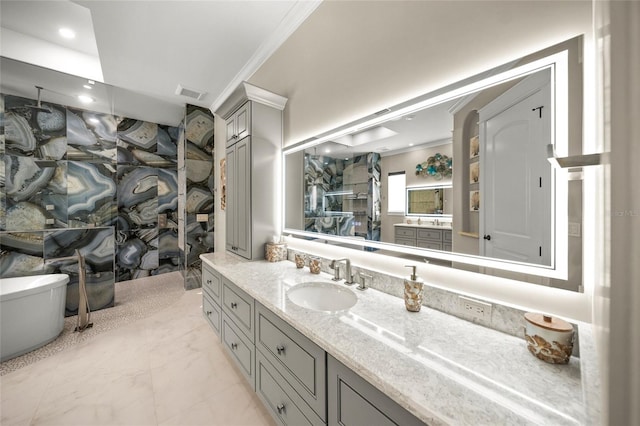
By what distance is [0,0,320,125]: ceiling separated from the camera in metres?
1.88

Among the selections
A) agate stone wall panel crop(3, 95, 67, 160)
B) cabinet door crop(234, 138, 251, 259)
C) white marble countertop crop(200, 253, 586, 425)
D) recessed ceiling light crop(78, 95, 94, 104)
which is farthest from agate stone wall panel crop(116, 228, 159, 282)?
white marble countertop crop(200, 253, 586, 425)

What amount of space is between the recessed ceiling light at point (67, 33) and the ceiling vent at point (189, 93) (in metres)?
0.99

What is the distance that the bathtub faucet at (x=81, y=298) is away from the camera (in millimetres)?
2530

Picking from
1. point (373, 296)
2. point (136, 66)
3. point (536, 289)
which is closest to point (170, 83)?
point (136, 66)

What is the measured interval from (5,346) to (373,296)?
123 inches

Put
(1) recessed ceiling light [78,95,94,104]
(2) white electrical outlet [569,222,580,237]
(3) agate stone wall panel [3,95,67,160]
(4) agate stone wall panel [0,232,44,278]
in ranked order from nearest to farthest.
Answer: (2) white electrical outlet [569,222,580,237], (4) agate stone wall panel [0,232,44,278], (3) agate stone wall panel [3,95,67,160], (1) recessed ceiling light [78,95,94,104]

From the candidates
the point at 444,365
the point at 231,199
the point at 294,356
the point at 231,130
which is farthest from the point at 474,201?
the point at 231,130

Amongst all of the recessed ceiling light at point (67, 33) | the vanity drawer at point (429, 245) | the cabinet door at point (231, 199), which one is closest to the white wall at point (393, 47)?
the cabinet door at point (231, 199)

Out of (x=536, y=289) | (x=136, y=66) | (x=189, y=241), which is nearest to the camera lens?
(x=536, y=289)

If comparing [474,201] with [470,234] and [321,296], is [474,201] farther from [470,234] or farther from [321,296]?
[321,296]

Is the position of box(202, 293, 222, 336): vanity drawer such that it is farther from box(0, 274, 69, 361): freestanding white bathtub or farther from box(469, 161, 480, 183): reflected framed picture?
box(469, 161, 480, 183): reflected framed picture

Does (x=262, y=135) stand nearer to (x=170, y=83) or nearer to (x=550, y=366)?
(x=170, y=83)

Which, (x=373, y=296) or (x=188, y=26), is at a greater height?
(x=188, y=26)

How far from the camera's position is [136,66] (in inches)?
103
